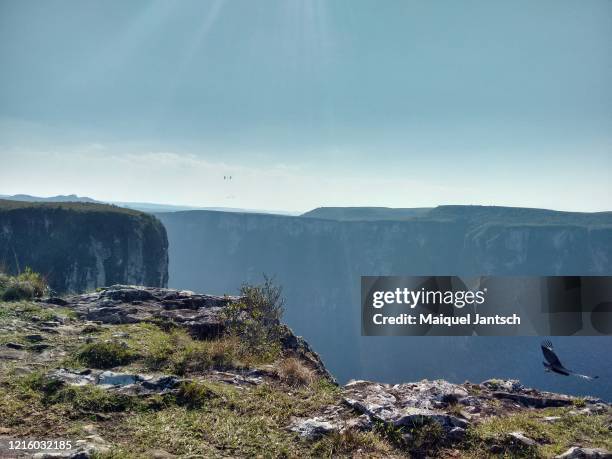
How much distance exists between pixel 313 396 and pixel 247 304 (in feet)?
14.6

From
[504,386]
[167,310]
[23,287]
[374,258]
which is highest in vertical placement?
[23,287]

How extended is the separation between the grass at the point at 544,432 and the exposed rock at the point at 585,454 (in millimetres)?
177

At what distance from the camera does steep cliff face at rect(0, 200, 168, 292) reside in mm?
75750

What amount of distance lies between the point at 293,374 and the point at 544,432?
16.8 ft

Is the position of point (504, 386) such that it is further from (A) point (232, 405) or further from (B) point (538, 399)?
(A) point (232, 405)

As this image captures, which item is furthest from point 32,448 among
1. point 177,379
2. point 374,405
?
point 374,405

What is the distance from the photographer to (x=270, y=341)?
10.6 m

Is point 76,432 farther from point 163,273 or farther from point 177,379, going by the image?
point 163,273

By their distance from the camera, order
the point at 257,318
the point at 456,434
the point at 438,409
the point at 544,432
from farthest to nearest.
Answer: the point at 257,318 < the point at 438,409 < the point at 544,432 < the point at 456,434

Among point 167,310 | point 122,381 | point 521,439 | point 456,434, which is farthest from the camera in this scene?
point 167,310

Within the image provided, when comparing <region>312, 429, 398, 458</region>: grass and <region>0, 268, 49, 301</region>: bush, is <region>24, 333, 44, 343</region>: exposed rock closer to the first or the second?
<region>0, 268, 49, 301</region>: bush

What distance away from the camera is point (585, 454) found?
5.62 metres

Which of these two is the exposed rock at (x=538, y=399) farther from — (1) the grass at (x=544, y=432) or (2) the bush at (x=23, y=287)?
(2) the bush at (x=23, y=287)

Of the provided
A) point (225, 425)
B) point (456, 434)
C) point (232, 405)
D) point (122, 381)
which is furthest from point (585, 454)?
point (122, 381)
